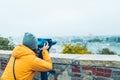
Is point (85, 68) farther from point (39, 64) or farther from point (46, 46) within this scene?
point (39, 64)

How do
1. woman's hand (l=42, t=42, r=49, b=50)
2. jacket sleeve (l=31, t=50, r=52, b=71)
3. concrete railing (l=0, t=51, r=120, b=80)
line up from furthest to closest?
woman's hand (l=42, t=42, r=49, b=50)
concrete railing (l=0, t=51, r=120, b=80)
jacket sleeve (l=31, t=50, r=52, b=71)

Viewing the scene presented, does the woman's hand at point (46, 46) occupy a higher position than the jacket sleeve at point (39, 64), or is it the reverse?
the woman's hand at point (46, 46)

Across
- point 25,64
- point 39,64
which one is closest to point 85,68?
point 39,64

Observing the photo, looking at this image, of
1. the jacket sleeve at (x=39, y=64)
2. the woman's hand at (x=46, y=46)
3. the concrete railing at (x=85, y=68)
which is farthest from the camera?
the woman's hand at (x=46, y=46)

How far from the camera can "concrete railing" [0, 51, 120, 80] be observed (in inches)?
168

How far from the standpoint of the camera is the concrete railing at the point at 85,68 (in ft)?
14.0

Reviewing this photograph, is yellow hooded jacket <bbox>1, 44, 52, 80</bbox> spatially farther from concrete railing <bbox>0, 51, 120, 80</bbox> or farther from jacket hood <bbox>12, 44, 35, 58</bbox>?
concrete railing <bbox>0, 51, 120, 80</bbox>

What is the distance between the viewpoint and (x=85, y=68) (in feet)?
14.8

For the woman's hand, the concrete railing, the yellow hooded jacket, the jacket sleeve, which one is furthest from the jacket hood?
the concrete railing

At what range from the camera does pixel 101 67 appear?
14.3 ft

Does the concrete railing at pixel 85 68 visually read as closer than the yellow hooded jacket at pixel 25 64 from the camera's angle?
No

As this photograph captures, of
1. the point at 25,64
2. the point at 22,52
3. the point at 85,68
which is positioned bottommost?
the point at 85,68

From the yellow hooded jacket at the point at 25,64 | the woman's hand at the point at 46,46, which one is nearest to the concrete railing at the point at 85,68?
the woman's hand at the point at 46,46

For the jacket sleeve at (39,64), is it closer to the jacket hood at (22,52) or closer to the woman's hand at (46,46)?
the jacket hood at (22,52)
